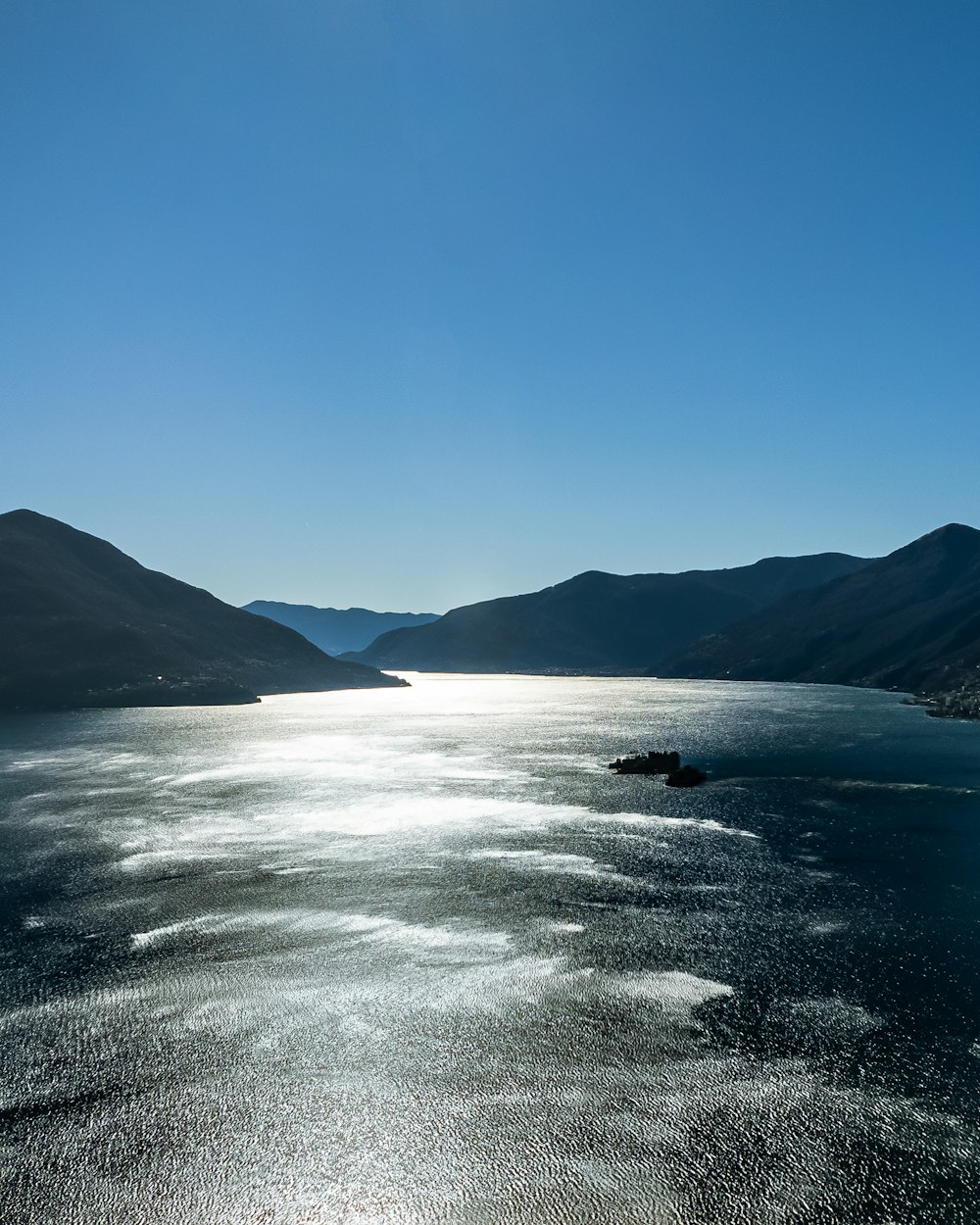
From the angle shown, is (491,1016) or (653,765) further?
(653,765)

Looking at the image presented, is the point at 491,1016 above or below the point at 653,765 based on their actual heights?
below

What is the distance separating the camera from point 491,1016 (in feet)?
73.3

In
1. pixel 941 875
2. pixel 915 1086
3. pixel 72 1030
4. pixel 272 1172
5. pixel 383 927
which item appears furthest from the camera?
pixel 941 875

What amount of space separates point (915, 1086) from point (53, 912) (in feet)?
107

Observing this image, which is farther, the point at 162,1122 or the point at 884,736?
the point at 884,736

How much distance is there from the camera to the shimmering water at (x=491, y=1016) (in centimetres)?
1496

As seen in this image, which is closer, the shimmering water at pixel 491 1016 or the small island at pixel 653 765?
the shimmering water at pixel 491 1016

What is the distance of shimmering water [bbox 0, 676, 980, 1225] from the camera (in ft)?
49.1

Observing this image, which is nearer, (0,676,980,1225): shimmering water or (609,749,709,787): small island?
(0,676,980,1225): shimmering water

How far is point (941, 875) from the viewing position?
38469 mm

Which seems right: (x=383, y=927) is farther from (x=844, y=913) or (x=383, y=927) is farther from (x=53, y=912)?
(x=844, y=913)

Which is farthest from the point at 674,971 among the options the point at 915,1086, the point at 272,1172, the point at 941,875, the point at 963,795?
the point at 963,795

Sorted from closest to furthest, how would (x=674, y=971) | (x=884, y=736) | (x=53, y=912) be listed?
(x=674, y=971) → (x=53, y=912) → (x=884, y=736)

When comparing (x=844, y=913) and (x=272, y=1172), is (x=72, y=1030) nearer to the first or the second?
(x=272, y=1172)
